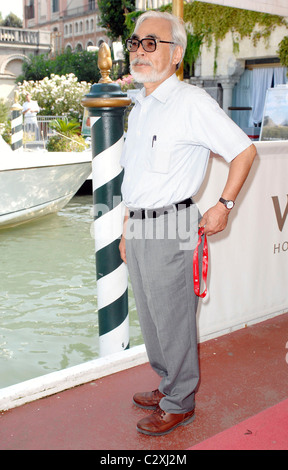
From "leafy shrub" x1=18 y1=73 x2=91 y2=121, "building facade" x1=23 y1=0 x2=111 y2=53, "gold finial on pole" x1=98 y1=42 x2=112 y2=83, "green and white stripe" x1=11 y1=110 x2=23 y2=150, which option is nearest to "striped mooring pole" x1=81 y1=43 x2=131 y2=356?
"gold finial on pole" x1=98 y1=42 x2=112 y2=83

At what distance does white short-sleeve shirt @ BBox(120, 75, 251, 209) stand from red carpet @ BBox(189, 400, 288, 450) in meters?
1.00

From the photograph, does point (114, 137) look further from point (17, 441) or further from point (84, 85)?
point (84, 85)

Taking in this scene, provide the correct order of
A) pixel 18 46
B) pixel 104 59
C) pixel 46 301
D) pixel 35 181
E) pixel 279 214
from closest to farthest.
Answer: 1. pixel 104 59
2. pixel 279 214
3. pixel 46 301
4. pixel 35 181
5. pixel 18 46

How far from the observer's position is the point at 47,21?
5722 centimetres

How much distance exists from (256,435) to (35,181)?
6.41 metres

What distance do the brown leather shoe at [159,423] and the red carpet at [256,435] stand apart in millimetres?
162

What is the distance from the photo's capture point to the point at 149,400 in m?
2.48

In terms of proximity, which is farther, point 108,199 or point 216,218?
point 108,199

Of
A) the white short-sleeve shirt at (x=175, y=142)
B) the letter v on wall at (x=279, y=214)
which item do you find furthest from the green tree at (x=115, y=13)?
the white short-sleeve shirt at (x=175, y=142)

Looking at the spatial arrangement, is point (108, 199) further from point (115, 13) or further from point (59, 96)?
point (115, 13)

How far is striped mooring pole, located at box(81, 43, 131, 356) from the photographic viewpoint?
284cm

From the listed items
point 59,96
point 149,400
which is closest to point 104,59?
point 149,400

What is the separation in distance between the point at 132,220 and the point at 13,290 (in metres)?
3.92

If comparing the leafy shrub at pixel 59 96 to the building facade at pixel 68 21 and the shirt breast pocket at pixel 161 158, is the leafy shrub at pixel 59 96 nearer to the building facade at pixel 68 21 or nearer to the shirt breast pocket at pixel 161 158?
the shirt breast pocket at pixel 161 158
